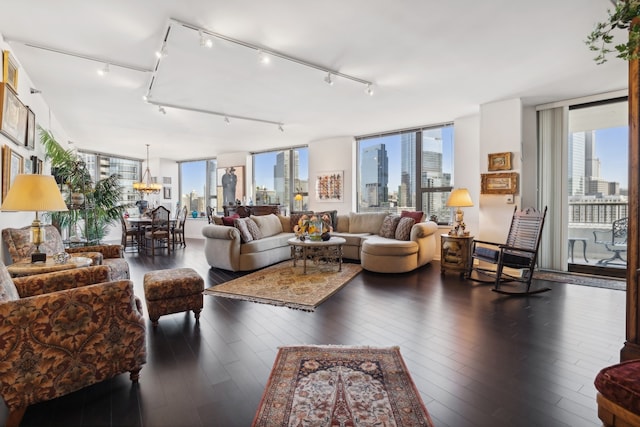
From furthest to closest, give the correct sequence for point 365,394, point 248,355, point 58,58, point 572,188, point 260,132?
point 260,132 → point 572,188 → point 58,58 → point 248,355 → point 365,394

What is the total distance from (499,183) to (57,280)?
5555 millimetres

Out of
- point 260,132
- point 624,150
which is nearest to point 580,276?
point 624,150

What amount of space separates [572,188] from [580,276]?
1.42 metres

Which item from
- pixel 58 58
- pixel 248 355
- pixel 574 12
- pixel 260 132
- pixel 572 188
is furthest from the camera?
pixel 260 132

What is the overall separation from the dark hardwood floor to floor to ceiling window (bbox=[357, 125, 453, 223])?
285 centimetres

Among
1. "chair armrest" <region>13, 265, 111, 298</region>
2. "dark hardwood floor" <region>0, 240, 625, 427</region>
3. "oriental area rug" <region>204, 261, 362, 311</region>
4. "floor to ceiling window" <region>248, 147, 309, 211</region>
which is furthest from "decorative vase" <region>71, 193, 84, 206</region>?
"floor to ceiling window" <region>248, 147, 309, 211</region>

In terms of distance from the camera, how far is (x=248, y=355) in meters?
2.29

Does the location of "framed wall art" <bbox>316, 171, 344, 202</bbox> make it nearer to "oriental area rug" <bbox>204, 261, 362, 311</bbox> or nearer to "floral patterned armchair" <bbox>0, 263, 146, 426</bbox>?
"oriental area rug" <bbox>204, 261, 362, 311</bbox>

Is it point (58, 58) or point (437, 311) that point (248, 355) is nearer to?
point (437, 311)

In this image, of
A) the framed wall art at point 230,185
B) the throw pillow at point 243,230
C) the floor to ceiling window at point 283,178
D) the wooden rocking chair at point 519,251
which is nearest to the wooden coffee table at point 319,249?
the throw pillow at point 243,230

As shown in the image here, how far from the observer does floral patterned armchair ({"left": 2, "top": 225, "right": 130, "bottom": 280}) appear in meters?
2.97

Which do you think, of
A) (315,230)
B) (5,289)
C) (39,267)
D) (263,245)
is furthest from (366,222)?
(5,289)

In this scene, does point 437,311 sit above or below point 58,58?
below

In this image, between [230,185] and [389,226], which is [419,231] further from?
[230,185]
